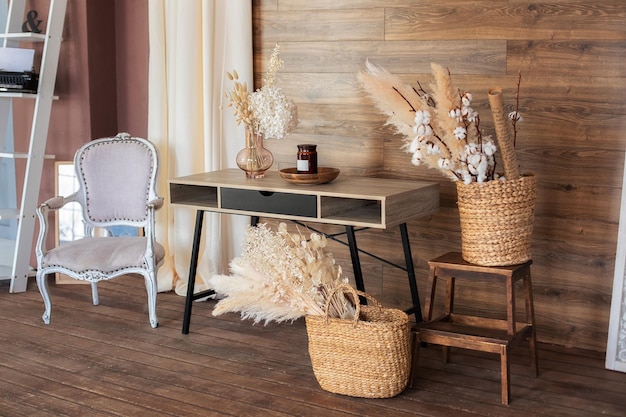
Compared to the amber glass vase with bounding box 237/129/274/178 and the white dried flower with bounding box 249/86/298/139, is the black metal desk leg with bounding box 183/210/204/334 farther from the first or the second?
the white dried flower with bounding box 249/86/298/139

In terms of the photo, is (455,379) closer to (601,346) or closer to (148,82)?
(601,346)

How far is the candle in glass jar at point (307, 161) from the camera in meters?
3.42

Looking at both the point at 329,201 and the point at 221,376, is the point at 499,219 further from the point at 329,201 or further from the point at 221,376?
the point at 221,376

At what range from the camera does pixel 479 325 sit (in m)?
3.21

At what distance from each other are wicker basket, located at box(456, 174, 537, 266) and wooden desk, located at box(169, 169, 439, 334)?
30cm

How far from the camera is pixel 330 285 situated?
3.10 m

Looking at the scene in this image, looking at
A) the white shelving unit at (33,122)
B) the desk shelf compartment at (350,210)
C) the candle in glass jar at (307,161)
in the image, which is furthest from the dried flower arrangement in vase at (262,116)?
the white shelving unit at (33,122)

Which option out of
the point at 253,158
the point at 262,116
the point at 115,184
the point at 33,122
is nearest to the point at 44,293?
the point at 115,184

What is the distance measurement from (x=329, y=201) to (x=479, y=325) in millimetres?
743

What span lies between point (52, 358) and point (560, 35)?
2.39 m

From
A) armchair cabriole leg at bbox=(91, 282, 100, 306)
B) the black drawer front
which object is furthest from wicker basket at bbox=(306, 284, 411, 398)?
armchair cabriole leg at bbox=(91, 282, 100, 306)

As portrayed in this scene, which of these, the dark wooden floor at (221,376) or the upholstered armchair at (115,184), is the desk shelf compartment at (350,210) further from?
the upholstered armchair at (115,184)

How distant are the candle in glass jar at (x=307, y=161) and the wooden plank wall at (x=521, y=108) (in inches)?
20.0

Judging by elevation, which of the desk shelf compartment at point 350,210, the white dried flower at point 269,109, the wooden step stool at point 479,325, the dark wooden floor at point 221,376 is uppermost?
the white dried flower at point 269,109
